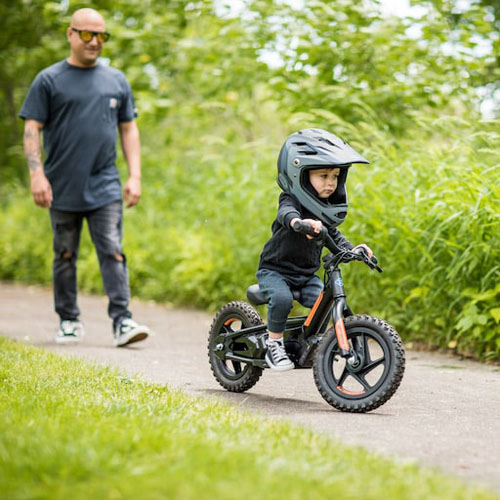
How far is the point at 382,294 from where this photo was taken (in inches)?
311

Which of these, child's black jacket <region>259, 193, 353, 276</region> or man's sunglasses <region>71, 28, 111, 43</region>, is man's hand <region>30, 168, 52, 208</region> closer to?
man's sunglasses <region>71, 28, 111, 43</region>

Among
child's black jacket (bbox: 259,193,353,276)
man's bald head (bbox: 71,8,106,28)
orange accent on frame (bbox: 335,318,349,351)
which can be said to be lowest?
orange accent on frame (bbox: 335,318,349,351)

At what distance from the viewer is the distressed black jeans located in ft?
24.4

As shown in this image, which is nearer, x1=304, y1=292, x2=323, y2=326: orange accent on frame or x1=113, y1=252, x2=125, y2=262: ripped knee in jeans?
x1=304, y1=292, x2=323, y2=326: orange accent on frame

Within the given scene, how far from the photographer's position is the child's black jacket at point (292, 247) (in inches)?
206

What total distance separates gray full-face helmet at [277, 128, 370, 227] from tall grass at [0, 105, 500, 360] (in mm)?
1891

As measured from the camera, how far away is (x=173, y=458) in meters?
3.35

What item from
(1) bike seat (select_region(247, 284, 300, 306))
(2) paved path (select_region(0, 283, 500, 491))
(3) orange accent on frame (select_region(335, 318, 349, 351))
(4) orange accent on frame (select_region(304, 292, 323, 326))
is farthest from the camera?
(1) bike seat (select_region(247, 284, 300, 306))

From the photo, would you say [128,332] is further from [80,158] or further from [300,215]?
[300,215]

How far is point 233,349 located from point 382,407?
3.30 ft

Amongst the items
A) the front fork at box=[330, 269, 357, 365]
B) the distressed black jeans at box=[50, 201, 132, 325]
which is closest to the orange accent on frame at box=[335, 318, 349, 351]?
the front fork at box=[330, 269, 357, 365]

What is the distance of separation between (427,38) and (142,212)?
194 inches

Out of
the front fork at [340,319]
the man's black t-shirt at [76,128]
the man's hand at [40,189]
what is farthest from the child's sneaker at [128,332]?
the front fork at [340,319]

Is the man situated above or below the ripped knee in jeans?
above
